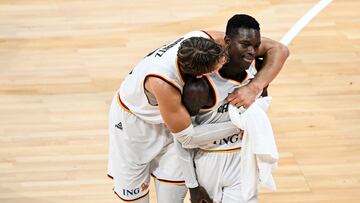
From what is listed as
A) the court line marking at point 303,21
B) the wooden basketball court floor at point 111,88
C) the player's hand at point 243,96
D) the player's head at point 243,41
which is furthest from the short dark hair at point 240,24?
the court line marking at point 303,21

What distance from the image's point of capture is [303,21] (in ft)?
21.9

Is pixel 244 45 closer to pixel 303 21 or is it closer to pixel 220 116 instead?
pixel 220 116

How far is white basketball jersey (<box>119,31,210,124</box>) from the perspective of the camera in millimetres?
3361

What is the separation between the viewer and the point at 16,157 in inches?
199

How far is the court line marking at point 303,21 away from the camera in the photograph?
6.42 meters

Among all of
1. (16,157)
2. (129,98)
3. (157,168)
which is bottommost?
(16,157)

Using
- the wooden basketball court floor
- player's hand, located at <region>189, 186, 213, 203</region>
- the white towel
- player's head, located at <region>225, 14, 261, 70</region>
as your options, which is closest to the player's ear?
player's head, located at <region>225, 14, 261, 70</region>

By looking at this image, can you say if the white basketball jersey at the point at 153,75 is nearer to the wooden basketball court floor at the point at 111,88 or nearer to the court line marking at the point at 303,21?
the wooden basketball court floor at the point at 111,88

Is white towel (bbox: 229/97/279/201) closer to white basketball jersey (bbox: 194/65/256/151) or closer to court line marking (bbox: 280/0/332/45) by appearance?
white basketball jersey (bbox: 194/65/256/151)

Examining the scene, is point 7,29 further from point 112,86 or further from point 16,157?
point 16,157

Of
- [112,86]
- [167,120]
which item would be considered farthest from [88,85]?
[167,120]

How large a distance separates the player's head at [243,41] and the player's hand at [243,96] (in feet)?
0.38

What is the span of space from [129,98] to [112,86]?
7.00 ft

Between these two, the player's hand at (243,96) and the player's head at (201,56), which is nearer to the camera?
the player's head at (201,56)
